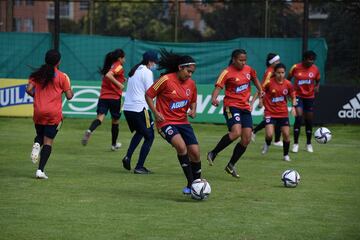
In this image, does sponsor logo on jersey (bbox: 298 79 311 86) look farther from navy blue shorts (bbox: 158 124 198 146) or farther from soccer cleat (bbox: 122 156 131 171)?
navy blue shorts (bbox: 158 124 198 146)

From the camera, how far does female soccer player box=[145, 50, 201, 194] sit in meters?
11.7

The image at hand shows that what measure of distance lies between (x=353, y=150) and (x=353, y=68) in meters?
5.97

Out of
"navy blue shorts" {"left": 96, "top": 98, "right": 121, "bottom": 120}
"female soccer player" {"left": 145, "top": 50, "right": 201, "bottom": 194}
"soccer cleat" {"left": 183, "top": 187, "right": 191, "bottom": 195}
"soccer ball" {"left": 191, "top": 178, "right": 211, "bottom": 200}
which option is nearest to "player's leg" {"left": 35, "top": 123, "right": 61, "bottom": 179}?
"female soccer player" {"left": 145, "top": 50, "right": 201, "bottom": 194}

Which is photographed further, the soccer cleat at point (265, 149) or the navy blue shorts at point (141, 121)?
the soccer cleat at point (265, 149)

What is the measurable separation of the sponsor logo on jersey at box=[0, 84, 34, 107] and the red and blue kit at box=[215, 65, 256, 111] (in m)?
11.5

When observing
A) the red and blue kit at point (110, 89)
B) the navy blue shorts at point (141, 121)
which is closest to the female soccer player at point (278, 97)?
the red and blue kit at point (110, 89)

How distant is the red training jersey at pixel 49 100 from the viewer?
42.7 feet

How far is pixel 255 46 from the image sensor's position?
24.9 meters

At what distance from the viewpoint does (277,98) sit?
666 inches

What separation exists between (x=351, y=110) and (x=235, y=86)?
9.87 meters

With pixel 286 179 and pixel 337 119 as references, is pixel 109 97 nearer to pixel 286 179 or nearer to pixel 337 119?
pixel 286 179

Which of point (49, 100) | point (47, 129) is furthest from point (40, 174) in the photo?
point (49, 100)

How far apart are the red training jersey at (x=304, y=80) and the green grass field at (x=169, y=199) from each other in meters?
1.31

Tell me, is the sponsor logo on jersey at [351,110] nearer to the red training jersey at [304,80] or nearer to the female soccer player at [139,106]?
the red training jersey at [304,80]
